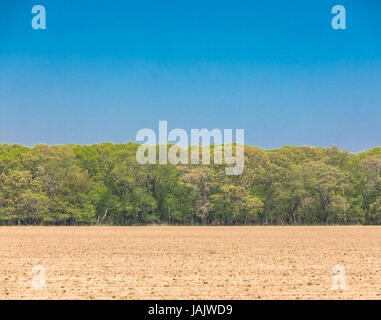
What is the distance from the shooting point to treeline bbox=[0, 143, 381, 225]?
84625 millimetres

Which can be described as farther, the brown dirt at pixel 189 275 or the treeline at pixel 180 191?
the treeline at pixel 180 191

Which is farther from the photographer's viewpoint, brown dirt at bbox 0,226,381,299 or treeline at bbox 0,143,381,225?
treeline at bbox 0,143,381,225

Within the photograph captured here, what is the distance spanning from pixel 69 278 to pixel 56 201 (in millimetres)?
68921

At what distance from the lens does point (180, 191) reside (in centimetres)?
9019

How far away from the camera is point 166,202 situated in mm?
89375

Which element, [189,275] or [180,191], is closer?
[189,275]

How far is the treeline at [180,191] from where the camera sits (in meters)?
84.6

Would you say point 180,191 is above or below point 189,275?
above
